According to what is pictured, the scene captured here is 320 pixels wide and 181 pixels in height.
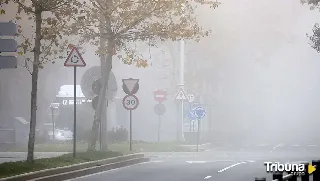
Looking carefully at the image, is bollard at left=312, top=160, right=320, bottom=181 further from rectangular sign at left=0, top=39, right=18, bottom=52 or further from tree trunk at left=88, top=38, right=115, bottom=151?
tree trunk at left=88, top=38, right=115, bottom=151

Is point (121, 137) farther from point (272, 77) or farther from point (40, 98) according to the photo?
point (272, 77)

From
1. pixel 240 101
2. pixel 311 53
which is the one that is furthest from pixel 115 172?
pixel 311 53

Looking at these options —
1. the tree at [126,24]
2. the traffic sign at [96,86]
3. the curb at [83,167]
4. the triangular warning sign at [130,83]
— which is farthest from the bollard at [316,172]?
the triangular warning sign at [130,83]

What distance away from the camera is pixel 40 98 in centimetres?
8000

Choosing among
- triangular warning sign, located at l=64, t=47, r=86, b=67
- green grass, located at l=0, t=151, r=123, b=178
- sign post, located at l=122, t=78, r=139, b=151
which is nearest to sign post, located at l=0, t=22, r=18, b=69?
green grass, located at l=0, t=151, r=123, b=178

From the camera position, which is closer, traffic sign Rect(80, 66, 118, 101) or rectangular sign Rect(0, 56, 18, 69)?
rectangular sign Rect(0, 56, 18, 69)

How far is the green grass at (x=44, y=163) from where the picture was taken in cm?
2141

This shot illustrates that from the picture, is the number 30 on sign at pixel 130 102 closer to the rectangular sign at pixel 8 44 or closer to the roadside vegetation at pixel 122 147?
the roadside vegetation at pixel 122 147

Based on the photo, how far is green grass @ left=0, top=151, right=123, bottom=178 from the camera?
2141cm

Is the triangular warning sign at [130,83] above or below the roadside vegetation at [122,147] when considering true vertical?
above

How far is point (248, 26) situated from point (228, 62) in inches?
164

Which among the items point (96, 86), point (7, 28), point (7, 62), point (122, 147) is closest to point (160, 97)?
point (122, 147)

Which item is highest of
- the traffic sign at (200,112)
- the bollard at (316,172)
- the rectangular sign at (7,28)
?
the rectangular sign at (7,28)

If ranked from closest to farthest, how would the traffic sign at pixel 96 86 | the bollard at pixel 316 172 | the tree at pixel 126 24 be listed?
the bollard at pixel 316 172
the tree at pixel 126 24
the traffic sign at pixel 96 86
